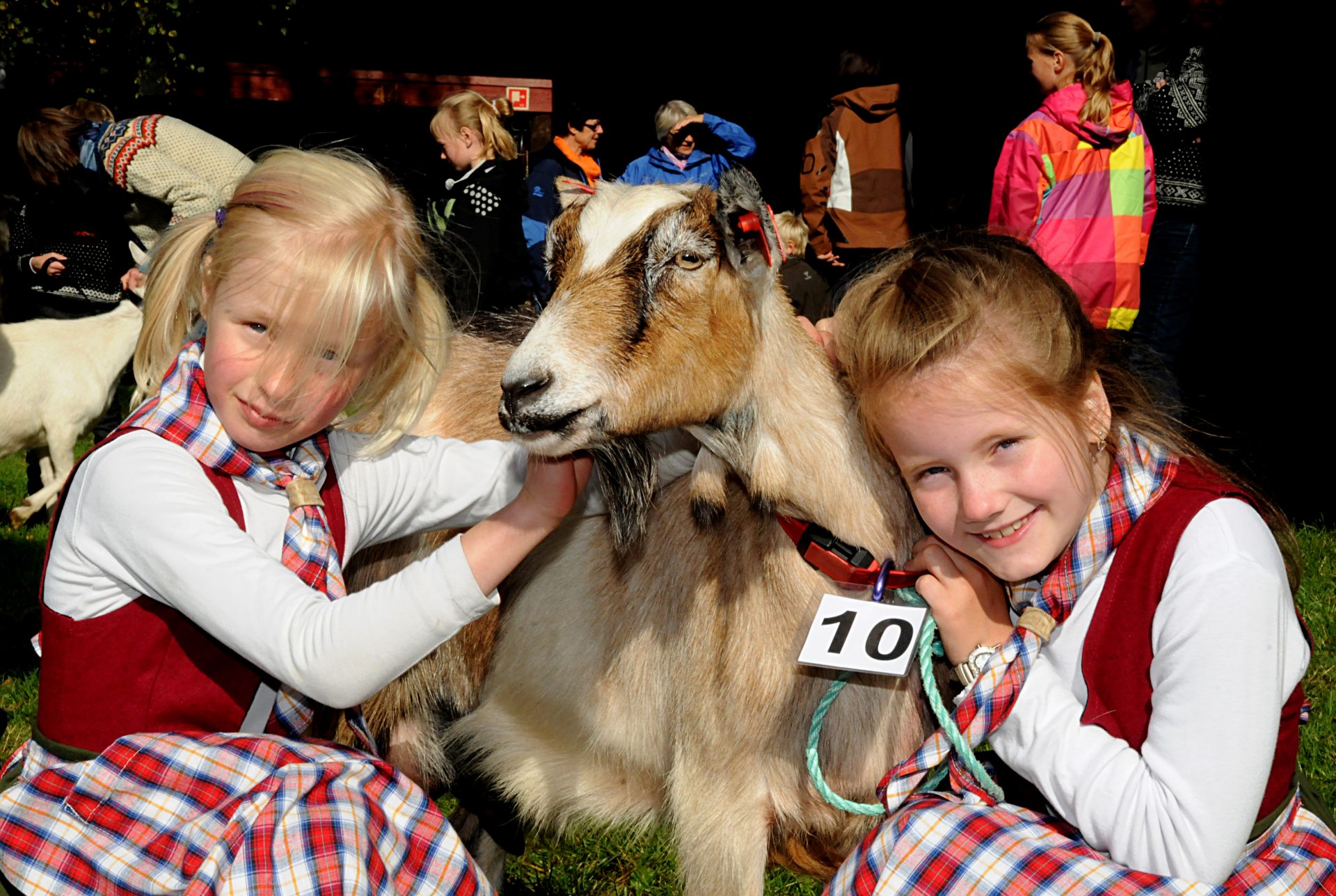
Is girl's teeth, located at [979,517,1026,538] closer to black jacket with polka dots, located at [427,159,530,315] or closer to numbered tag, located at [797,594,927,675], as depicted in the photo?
numbered tag, located at [797,594,927,675]

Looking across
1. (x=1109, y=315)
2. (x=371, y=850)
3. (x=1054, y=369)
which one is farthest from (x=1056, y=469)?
(x=1109, y=315)

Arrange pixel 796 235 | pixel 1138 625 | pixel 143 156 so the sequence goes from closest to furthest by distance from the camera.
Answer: pixel 1138 625
pixel 143 156
pixel 796 235

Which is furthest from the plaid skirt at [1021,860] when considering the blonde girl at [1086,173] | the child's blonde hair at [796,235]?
the child's blonde hair at [796,235]

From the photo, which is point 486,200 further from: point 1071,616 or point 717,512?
point 1071,616

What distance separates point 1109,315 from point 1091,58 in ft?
3.51

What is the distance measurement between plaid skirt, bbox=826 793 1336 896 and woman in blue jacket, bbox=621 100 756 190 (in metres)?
5.15

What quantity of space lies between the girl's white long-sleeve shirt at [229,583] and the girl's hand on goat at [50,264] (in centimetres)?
506

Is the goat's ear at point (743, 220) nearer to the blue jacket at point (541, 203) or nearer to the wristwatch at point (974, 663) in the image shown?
the wristwatch at point (974, 663)

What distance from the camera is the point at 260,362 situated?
1.89m

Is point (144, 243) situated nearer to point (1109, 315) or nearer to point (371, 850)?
point (1109, 315)

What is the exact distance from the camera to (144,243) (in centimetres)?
646

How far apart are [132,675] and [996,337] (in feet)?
4.76

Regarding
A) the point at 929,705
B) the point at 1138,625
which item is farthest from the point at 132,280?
the point at 1138,625

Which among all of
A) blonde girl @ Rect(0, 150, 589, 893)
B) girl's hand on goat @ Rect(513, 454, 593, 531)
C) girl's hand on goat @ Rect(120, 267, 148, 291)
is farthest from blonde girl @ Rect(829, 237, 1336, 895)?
girl's hand on goat @ Rect(120, 267, 148, 291)
